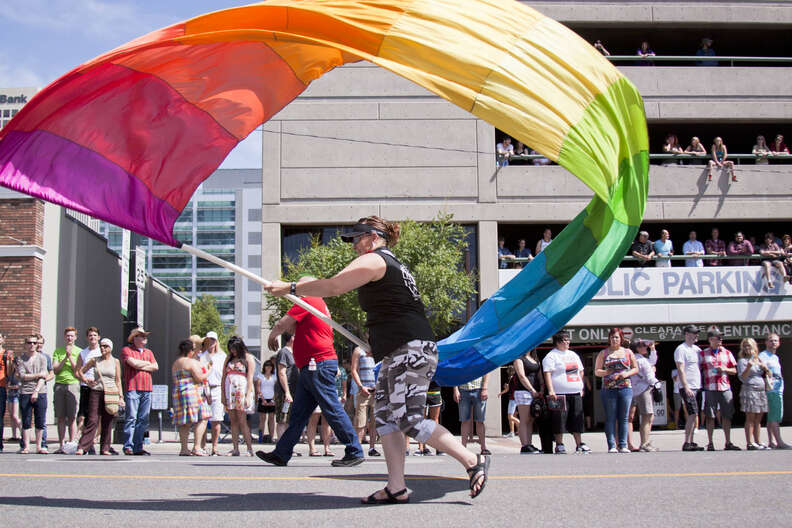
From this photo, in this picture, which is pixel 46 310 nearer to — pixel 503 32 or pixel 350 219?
pixel 350 219

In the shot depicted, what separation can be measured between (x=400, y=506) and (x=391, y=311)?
4.05 feet

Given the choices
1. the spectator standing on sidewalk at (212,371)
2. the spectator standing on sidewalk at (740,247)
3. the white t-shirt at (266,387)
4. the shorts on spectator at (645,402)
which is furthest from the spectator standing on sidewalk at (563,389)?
the spectator standing on sidewalk at (740,247)

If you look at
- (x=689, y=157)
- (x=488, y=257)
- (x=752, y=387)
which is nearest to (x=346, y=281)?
(x=752, y=387)

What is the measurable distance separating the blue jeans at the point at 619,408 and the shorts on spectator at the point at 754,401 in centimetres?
205

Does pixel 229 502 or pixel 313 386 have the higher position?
pixel 313 386

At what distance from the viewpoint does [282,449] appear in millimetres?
8070

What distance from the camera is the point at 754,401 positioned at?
12.4 metres

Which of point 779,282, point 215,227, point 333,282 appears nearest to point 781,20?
point 779,282

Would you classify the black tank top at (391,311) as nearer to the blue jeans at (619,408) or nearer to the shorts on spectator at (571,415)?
the shorts on spectator at (571,415)

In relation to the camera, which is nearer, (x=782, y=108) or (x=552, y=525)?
(x=552, y=525)

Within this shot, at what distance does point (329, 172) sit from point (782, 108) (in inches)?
582

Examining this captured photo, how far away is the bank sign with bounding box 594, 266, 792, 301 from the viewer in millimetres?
23453

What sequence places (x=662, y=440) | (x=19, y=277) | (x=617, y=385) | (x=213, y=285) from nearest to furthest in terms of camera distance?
(x=617, y=385), (x=662, y=440), (x=19, y=277), (x=213, y=285)

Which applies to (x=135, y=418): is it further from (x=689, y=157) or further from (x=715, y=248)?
(x=689, y=157)
